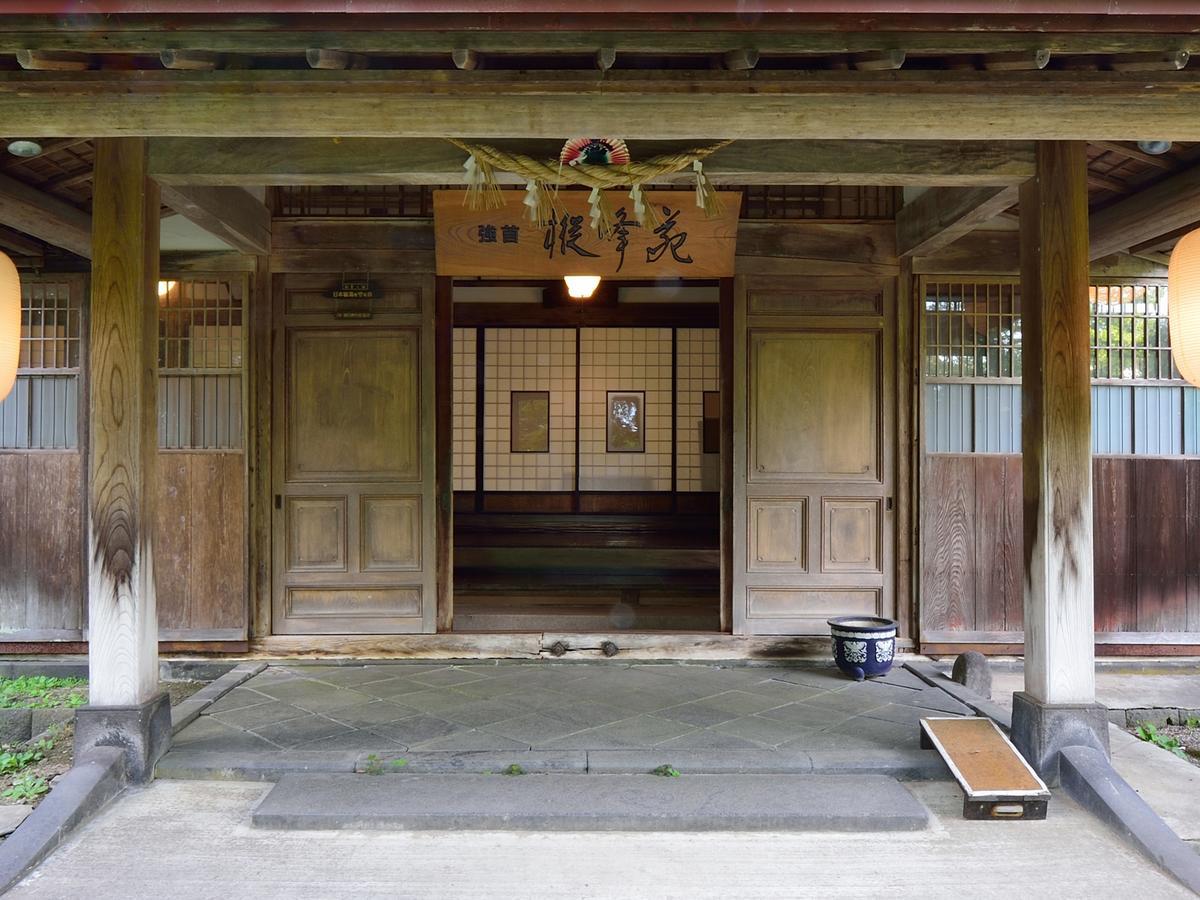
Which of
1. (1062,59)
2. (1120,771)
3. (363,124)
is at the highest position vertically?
(1062,59)

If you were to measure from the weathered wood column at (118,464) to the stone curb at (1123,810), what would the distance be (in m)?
4.67

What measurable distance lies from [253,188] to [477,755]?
4308 mm

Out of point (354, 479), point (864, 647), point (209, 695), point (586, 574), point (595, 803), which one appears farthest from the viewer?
point (586, 574)

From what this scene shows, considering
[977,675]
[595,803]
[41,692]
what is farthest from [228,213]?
[977,675]

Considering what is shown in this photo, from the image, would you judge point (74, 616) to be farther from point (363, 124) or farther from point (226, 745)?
point (363, 124)

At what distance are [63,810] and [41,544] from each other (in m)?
3.31

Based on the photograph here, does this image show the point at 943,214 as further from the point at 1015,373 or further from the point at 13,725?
the point at 13,725

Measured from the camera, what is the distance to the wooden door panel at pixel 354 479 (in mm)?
6355

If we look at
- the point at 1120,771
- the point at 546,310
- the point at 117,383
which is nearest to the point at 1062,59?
the point at 1120,771

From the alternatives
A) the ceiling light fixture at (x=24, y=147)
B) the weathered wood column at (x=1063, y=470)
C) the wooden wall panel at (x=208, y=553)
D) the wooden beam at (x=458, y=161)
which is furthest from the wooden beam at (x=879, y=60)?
the wooden wall panel at (x=208, y=553)

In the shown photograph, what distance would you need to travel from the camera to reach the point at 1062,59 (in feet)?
11.9

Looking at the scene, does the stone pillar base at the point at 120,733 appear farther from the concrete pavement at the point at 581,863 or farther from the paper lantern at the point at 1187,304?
the paper lantern at the point at 1187,304

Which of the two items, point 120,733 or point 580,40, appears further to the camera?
point 120,733

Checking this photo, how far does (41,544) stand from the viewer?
20.8ft
